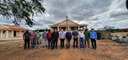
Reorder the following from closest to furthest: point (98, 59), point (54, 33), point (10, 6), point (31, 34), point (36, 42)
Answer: point (98, 59) < point (10, 6) < point (54, 33) < point (31, 34) < point (36, 42)

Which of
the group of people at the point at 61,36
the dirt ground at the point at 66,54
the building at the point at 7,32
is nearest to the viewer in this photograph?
the dirt ground at the point at 66,54

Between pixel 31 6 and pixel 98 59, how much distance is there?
22.6 feet

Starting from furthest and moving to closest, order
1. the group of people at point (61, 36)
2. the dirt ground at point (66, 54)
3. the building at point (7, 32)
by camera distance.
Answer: the building at point (7, 32), the group of people at point (61, 36), the dirt ground at point (66, 54)

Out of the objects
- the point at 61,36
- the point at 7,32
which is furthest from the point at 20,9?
the point at 7,32

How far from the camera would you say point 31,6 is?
44.0 ft

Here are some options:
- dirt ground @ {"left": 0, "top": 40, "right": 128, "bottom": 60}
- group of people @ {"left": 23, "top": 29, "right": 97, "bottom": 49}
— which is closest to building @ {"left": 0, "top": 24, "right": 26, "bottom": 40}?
group of people @ {"left": 23, "top": 29, "right": 97, "bottom": 49}

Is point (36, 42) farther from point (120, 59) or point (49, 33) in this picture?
point (120, 59)

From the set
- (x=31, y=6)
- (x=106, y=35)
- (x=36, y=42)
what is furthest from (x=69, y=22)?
(x=31, y=6)

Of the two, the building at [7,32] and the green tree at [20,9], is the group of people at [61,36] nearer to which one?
the green tree at [20,9]

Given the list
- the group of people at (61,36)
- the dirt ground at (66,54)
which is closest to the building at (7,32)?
the group of people at (61,36)

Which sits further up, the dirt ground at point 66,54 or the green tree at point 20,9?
the green tree at point 20,9

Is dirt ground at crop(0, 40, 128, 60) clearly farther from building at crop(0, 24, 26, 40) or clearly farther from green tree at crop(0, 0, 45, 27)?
building at crop(0, 24, 26, 40)

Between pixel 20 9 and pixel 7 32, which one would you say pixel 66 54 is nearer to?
pixel 20 9

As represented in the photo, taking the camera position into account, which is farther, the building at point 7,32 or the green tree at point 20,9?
the building at point 7,32
